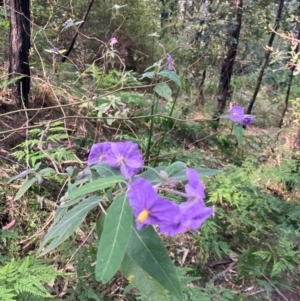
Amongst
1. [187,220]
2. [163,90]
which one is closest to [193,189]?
[187,220]

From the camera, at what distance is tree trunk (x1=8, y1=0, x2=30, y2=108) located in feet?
9.74

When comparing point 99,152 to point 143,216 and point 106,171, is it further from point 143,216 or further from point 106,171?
point 143,216

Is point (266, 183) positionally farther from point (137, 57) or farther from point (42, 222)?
point (137, 57)

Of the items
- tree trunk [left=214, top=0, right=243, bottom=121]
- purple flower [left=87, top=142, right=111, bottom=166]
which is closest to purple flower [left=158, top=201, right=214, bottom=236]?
purple flower [left=87, top=142, right=111, bottom=166]

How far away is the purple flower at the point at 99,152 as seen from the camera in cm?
91

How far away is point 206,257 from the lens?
2309 mm

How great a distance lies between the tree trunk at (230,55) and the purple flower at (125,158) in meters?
3.80

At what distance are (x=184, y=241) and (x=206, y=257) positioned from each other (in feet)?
0.79

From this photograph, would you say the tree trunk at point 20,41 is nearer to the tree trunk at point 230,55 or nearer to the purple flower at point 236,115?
the purple flower at point 236,115

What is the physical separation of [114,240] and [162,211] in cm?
9

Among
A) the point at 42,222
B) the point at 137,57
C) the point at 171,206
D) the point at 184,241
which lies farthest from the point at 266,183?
the point at 137,57

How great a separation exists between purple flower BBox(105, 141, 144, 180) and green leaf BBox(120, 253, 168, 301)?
0.22 meters

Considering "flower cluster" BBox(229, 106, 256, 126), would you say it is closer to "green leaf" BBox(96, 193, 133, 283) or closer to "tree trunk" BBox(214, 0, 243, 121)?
"green leaf" BBox(96, 193, 133, 283)

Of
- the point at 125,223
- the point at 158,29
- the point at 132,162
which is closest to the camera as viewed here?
the point at 125,223
